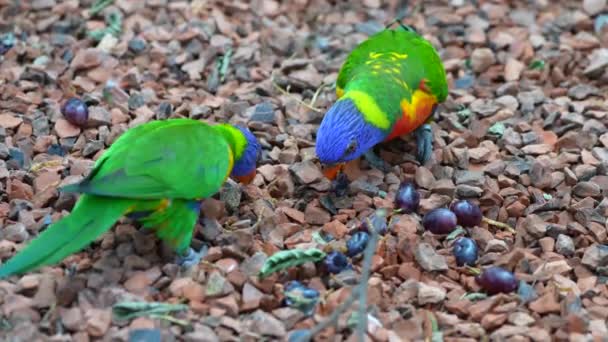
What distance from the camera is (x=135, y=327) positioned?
3.46 meters

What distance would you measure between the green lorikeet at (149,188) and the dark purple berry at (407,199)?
33.9 inches

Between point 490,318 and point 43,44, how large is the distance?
3.41 m

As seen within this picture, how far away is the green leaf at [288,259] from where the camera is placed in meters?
3.76

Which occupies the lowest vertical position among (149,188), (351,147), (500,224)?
(500,224)

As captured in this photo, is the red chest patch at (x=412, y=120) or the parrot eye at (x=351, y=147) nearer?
the parrot eye at (x=351, y=147)

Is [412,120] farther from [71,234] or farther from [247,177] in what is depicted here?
[71,234]

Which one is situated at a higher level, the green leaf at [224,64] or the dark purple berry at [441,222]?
the green leaf at [224,64]

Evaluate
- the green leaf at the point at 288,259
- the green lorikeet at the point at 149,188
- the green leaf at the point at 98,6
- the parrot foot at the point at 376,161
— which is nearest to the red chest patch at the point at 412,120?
the parrot foot at the point at 376,161

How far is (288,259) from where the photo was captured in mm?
3795

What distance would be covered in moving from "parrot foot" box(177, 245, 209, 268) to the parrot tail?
13.8 inches

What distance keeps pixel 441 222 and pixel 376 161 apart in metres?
0.75

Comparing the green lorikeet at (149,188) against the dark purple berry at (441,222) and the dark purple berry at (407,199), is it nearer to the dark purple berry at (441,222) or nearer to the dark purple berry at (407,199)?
the dark purple berry at (407,199)

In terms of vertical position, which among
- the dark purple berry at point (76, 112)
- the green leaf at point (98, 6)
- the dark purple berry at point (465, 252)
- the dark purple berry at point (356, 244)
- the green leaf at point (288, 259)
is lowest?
the dark purple berry at point (465, 252)

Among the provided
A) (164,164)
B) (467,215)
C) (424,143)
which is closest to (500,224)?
(467,215)
